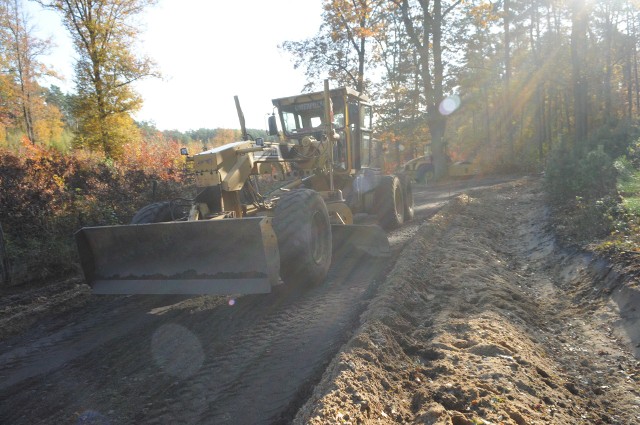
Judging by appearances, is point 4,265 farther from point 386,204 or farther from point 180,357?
point 386,204

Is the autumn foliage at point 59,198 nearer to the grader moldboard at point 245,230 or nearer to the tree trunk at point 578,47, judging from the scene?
the grader moldboard at point 245,230

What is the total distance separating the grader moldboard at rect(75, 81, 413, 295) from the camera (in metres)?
5.16

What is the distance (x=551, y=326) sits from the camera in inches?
181

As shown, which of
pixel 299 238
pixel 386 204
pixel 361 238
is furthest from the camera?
pixel 386 204

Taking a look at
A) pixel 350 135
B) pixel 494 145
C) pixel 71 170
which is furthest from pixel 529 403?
pixel 494 145

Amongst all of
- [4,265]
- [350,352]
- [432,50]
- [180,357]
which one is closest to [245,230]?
[180,357]

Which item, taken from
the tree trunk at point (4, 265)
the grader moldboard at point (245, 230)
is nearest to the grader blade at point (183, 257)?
the grader moldboard at point (245, 230)

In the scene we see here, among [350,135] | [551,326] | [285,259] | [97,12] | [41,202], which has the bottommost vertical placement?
[551,326]

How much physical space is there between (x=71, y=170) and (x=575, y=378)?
12.2 meters

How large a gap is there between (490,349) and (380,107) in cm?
2541

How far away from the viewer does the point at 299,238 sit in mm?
5391

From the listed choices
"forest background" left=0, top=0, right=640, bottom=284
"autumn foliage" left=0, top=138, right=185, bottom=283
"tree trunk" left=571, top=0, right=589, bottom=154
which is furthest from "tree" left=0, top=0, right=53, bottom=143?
"tree trunk" left=571, top=0, right=589, bottom=154

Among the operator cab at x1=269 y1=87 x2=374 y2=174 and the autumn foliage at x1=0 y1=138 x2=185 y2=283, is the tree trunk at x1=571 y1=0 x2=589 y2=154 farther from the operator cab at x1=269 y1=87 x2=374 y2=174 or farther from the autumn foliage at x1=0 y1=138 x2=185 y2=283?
the autumn foliage at x1=0 y1=138 x2=185 y2=283

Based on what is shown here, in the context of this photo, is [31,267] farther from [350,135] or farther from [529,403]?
[529,403]
